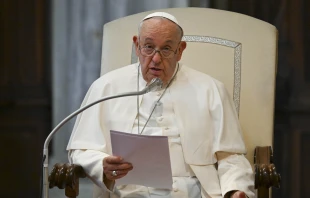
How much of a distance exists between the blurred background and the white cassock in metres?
0.87

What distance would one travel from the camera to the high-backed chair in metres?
3.31

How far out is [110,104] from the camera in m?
3.13

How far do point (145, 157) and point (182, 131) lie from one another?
47 cm

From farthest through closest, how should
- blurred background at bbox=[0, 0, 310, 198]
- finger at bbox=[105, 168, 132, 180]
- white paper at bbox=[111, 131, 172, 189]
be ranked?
blurred background at bbox=[0, 0, 310, 198]
finger at bbox=[105, 168, 132, 180]
white paper at bbox=[111, 131, 172, 189]

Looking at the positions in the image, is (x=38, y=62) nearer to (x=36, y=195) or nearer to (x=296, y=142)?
(x=36, y=195)

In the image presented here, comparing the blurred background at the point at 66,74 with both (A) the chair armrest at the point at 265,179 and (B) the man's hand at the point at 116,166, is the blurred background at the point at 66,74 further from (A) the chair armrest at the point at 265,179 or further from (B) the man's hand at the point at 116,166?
(B) the man's hand at the point at 116,166

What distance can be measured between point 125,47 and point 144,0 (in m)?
0.69

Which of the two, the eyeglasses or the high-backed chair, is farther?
the high-backed chair

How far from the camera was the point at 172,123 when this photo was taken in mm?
3086

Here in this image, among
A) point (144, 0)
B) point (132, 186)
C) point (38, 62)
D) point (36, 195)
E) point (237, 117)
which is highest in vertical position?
point (144, 0)

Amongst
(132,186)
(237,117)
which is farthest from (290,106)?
(132,186)

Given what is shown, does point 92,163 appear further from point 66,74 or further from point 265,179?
point 66,74

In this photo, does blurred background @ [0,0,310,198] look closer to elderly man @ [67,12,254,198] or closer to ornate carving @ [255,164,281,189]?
elderly man @ [67,12,254,198]

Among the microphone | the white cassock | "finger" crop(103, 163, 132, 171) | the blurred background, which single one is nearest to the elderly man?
the white cassock
